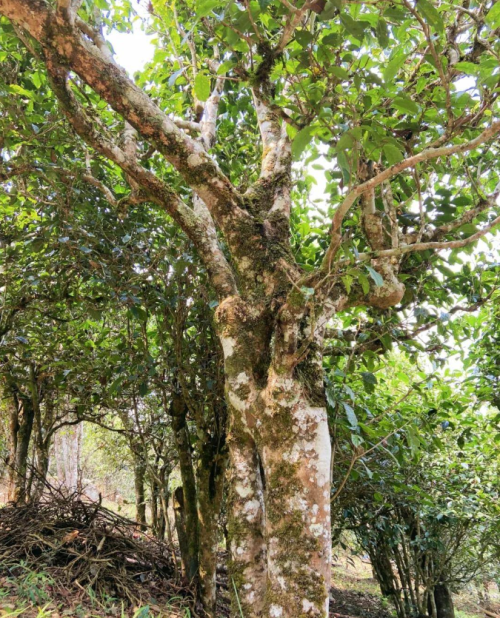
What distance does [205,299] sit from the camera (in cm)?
326

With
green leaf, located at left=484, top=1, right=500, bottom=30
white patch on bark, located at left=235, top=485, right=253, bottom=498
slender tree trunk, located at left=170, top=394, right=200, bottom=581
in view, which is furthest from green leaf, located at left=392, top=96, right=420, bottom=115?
slender tree trunk, located at left=170, top=394, right=200, bottom=581

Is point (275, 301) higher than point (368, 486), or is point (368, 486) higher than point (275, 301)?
point (275, 301)

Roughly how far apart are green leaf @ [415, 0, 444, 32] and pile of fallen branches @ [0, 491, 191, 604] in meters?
3.13

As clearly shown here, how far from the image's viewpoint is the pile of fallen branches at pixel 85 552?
2658mm

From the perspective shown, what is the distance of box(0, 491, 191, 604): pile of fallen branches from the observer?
2658 millimetres

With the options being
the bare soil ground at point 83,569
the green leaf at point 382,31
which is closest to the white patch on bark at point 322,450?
the bare soil ground at point 83,569

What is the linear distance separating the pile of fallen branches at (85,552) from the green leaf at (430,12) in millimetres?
3134

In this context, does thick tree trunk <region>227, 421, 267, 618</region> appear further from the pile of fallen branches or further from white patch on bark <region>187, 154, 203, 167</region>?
white patch on bark <region>187, 154, 203, 167</region>

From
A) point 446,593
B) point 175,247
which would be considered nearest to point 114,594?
point 175,247

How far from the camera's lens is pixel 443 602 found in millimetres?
5883

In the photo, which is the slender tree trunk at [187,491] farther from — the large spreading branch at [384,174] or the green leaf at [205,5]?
the green leaf at [205,5]

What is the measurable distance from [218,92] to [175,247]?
4.33ft

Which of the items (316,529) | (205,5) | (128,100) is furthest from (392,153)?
(316,529)

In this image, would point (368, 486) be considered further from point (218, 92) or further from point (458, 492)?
point (218, 92)
